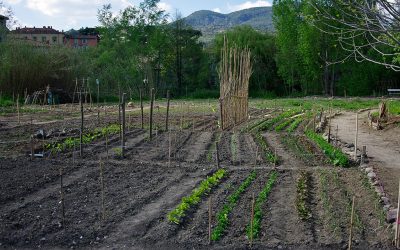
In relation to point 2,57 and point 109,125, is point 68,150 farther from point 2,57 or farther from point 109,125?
point 2,57

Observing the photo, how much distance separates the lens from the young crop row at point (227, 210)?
17.1ft

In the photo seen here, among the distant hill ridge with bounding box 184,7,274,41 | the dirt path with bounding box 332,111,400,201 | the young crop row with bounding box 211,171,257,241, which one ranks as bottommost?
the young crop row with bounding box 211,171,257,241

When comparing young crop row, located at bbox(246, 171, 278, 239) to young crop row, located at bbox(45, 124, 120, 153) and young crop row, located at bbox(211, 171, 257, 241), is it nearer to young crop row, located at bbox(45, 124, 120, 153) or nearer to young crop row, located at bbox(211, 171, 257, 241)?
young crop row, located at bbox(211, 171, 257, 241)

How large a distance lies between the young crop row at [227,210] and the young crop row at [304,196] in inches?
32.4

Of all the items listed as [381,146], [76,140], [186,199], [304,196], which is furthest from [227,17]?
[186,199]

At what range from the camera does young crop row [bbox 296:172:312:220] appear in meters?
5.91

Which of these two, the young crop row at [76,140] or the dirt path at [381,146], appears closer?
the dirt path at [381,146]

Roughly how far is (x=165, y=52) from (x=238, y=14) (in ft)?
376

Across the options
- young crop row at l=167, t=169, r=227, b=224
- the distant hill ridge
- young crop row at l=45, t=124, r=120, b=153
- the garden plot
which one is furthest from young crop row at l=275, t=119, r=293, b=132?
the distant hill ridge

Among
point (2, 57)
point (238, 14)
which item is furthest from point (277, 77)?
point (238, 14)

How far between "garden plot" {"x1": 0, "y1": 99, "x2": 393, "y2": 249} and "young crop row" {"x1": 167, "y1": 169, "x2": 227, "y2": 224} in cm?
2

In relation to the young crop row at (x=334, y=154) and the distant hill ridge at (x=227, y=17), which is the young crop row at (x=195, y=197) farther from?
the distant hill ridge at (x=227, y=17)

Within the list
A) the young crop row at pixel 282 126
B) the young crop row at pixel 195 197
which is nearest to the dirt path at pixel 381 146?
the young crop row at pixel 282 126

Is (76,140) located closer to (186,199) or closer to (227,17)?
(186,199)
